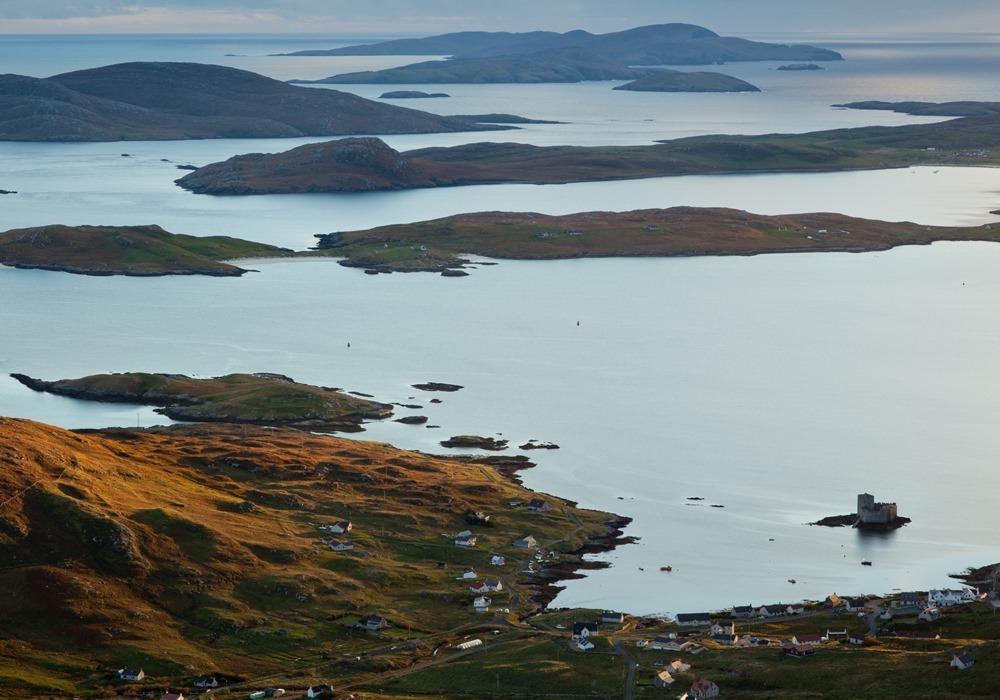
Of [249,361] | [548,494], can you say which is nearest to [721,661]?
[548,494]

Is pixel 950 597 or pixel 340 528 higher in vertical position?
pixel 340 528

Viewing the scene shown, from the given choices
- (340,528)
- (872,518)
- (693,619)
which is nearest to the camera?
(693,619)

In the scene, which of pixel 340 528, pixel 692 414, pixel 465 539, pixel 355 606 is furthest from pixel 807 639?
pixel 692 414

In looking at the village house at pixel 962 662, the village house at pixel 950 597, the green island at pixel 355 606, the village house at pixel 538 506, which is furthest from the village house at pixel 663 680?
the village house at pixel 538 506

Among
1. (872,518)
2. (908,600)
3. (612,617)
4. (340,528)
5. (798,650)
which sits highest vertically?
(872,518)

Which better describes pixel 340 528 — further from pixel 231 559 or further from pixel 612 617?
pixel 612 617

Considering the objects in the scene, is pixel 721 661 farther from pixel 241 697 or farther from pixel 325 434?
pixel 325 434
